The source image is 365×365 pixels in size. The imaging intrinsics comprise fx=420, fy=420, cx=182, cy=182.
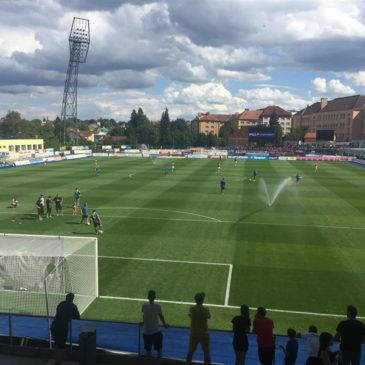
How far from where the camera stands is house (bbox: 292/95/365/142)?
158m

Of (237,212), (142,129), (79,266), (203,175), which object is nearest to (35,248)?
(79,266)

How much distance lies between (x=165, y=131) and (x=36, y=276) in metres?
143

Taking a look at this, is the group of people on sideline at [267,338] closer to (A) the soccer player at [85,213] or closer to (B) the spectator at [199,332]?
(B) the spectator at [199,332]

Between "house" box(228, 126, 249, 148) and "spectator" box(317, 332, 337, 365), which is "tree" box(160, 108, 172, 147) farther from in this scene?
"spectator" box(317, 332, 337, 365)

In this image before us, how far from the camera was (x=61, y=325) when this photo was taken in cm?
856

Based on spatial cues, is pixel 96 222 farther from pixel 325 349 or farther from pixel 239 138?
pixel 239 138

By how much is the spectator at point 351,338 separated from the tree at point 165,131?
14523 cm

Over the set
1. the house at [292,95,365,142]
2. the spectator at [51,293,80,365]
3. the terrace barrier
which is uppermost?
the house at [292,95,365,142]

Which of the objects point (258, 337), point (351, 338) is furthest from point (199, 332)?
point (351, 338)

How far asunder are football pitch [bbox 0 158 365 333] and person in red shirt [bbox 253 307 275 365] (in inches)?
185

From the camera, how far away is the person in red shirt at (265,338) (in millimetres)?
8000

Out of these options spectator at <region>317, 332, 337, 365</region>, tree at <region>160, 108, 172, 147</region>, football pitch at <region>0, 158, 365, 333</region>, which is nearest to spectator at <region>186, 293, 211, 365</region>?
spectator at <region>317, 332, 337, 365</region>

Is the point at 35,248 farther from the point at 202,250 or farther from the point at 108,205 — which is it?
the point at 108,205

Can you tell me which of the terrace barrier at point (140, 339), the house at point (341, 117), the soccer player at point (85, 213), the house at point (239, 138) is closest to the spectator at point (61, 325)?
the terrace barrier at point (140, 339)
